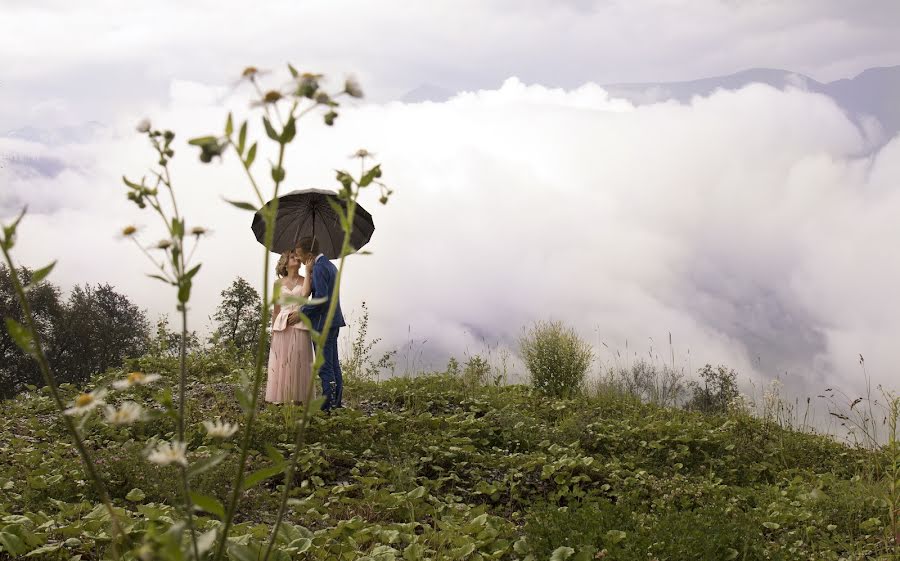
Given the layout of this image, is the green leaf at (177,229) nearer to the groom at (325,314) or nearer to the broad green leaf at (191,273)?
the broad green leaf at (191,273)

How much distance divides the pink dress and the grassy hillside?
1.89ft

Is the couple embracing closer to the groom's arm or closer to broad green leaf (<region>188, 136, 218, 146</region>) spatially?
the groom's arm

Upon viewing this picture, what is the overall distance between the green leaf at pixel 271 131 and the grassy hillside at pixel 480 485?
2.30 ft

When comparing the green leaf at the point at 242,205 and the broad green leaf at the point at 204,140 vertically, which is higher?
the broad green leaf at the point at 204,140

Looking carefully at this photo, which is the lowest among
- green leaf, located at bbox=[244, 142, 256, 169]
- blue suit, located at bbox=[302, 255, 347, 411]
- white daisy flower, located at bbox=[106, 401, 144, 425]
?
white daisy flower, located at bbox=[106, 401, 144, 425]

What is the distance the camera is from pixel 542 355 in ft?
34.0

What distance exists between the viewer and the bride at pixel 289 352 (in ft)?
26.1

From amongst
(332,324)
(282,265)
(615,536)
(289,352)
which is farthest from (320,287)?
(615,536)

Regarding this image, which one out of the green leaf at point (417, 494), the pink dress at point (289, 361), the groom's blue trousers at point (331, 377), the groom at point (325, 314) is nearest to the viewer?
the green leaf at point (417, 494)

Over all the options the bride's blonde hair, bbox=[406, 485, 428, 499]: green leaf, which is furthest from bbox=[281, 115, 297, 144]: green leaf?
the bride's blonde hair

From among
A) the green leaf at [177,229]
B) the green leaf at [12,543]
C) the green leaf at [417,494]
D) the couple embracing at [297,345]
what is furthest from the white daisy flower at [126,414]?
the couple embracing at [297,345]

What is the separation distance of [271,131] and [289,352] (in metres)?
6.40

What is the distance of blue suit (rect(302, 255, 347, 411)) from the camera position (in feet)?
24.4

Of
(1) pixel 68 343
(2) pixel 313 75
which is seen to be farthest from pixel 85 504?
(1) pixel 68 343
